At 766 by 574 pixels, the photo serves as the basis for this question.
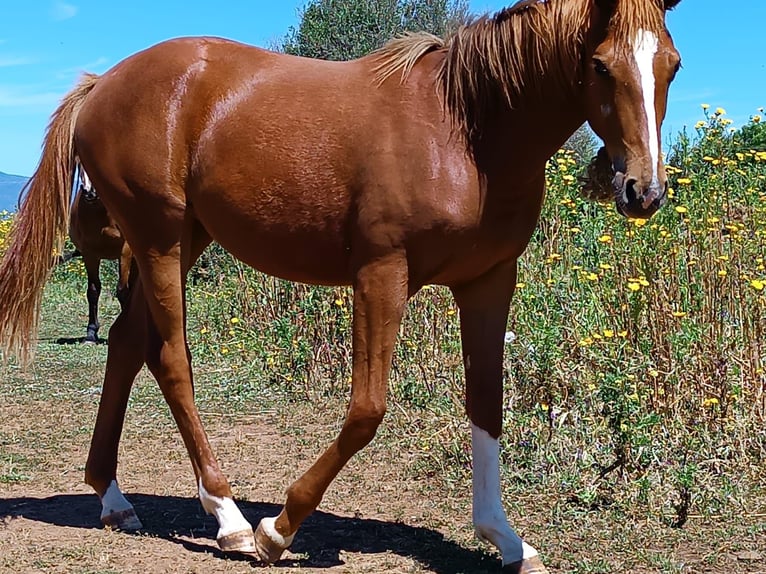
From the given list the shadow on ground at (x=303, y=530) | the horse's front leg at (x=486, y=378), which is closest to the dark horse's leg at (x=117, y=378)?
the shadow on ground at (x=303, y=530)

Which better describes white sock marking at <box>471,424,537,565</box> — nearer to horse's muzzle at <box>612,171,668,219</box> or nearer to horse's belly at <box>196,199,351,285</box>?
horse's belly at <box>196,199,351,285</box>

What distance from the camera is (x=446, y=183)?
3.32 metres

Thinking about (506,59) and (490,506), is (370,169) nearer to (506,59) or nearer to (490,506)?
(506,59)

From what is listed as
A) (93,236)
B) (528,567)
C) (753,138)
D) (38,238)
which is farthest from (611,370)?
(753,138)

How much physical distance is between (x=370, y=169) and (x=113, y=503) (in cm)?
200

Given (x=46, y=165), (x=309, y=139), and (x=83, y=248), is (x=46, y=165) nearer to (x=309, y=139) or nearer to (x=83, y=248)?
(x=309, y=139)

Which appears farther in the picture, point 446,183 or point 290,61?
point 290,61

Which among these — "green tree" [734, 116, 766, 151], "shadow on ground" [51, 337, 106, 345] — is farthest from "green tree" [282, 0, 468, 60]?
"shadow on ground" [51, 337, 106, 345]

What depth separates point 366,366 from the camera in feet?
11.3

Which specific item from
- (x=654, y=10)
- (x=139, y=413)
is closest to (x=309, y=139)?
(x=654, y=10)

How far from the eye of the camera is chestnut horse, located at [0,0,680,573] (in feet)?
10.3

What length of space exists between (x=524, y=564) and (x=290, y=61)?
227cm

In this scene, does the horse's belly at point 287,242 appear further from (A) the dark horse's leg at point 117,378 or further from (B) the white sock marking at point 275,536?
(B) the white sock marking at point 275,536

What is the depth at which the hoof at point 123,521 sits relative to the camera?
4.12 m
